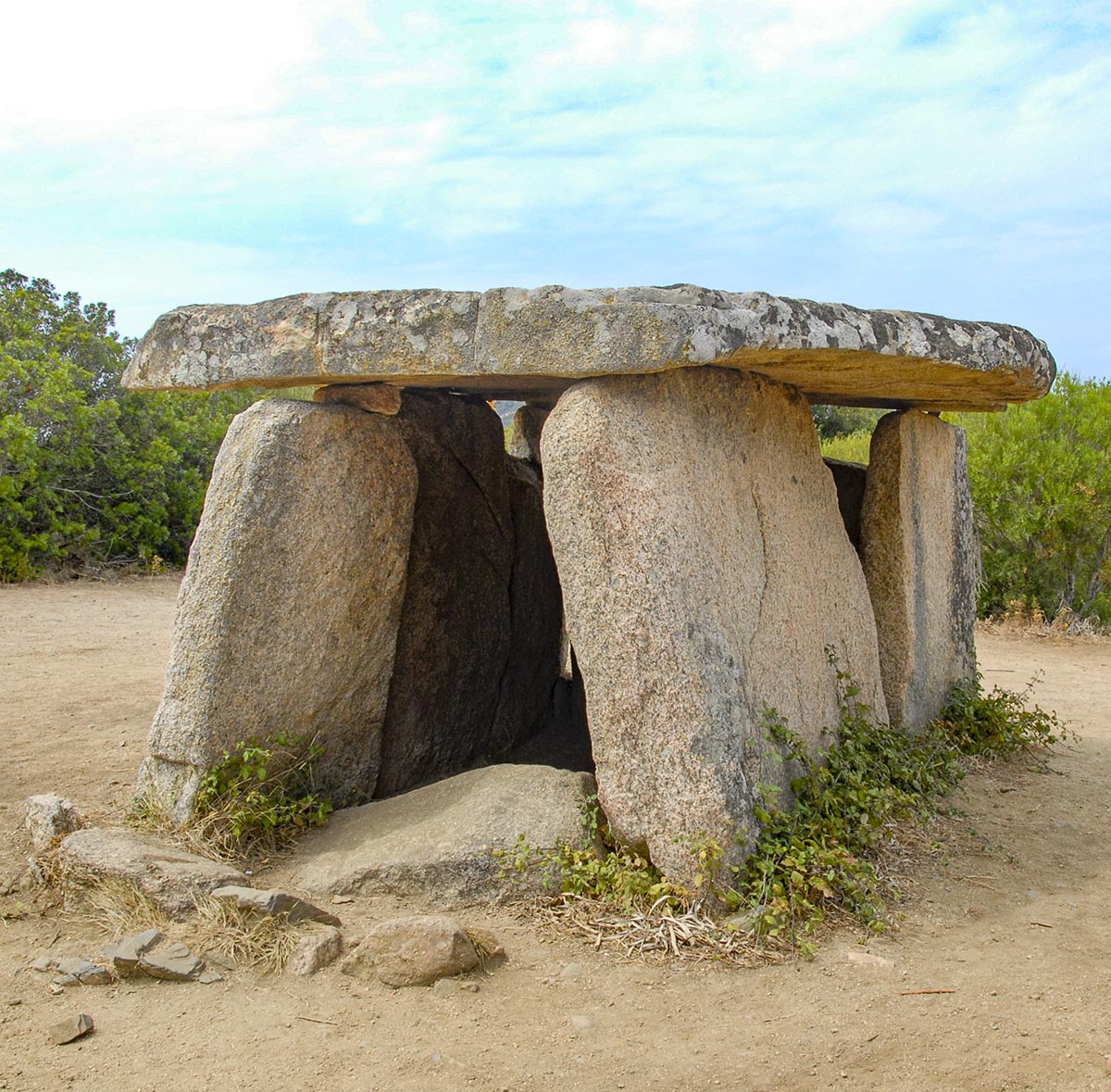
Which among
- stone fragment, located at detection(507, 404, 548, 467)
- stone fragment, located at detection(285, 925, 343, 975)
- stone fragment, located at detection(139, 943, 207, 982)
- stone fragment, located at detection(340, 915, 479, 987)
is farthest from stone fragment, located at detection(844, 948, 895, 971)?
stone fragment, located at detection(507, 404, 548, 467)

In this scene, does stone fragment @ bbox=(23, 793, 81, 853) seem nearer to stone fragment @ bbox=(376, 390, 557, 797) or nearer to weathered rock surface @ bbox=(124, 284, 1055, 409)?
stone fragment @ bbox=(376, 390, 557, 797)

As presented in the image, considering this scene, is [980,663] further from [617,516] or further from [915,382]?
[617,516]

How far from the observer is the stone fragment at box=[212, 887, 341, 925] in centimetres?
362

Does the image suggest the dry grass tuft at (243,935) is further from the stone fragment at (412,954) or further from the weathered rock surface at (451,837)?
the weathered rock surface at (451,837)

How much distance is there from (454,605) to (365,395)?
47.2 inches

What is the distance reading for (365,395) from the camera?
15.5 ft

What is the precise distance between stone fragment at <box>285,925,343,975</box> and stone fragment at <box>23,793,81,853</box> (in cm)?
127

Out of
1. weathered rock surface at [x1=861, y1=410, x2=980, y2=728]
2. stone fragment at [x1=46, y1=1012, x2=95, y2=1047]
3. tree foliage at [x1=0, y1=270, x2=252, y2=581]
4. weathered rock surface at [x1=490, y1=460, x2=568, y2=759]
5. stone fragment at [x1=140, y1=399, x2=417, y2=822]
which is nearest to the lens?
stone fragment at [x1=46, y1=1012, x2=95, y2=1047]

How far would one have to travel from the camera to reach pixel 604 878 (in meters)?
3.84

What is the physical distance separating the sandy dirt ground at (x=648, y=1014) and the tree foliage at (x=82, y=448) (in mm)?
7806

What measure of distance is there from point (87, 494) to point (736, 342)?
10.0 meters

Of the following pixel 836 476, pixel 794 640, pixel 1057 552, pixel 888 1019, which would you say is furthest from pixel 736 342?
pixel 1057 552

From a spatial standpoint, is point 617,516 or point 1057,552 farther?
point 1057,552

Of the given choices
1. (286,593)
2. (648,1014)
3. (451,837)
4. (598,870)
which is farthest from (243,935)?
(286,593)
